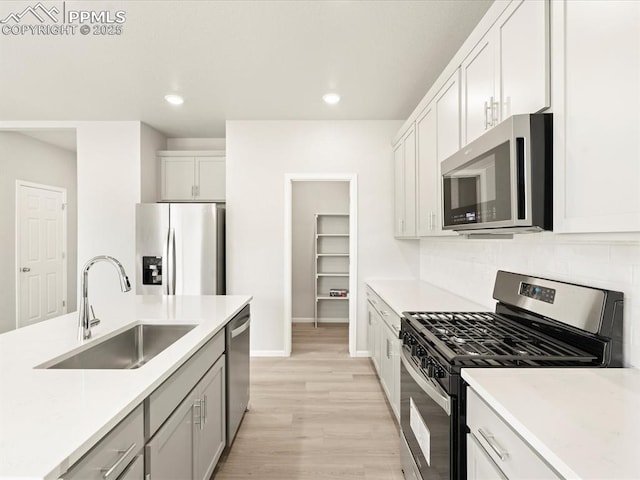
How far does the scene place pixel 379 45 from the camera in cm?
265

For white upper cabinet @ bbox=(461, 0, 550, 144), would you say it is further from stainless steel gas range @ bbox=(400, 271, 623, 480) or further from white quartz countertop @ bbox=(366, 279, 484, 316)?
white quartz countertop @ bbox=(366, 279, 484, 316)

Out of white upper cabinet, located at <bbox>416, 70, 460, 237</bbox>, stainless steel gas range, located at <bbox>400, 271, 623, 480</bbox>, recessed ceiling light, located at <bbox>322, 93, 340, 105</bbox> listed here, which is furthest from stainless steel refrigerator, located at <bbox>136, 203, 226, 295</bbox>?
stainless steel gas range, located at <bbox>400, 271, 623, 480</bbox>

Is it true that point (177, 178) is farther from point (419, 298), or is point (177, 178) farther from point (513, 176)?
point (513, 176)

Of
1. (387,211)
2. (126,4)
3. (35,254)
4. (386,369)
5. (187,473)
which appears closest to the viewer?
(187,473)

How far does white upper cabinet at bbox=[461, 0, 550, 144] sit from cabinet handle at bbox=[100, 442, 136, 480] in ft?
5.76

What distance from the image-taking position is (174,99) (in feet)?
12.1

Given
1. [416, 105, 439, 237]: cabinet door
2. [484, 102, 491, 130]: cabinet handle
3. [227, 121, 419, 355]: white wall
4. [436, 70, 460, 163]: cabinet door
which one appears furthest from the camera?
[227, 121, 419, 355]: white wall

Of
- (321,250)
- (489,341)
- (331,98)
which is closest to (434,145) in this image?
(331,98)

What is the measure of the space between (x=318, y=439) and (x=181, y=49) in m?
2.87

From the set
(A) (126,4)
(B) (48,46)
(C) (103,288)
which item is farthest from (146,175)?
(A) (126,4)

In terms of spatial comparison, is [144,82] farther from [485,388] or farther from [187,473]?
[485,388]

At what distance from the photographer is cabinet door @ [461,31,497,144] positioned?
1.81 metres

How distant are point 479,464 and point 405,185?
110 inches

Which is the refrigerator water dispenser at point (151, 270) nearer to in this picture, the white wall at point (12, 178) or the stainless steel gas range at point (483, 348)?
the white wall at point (12, 178)
